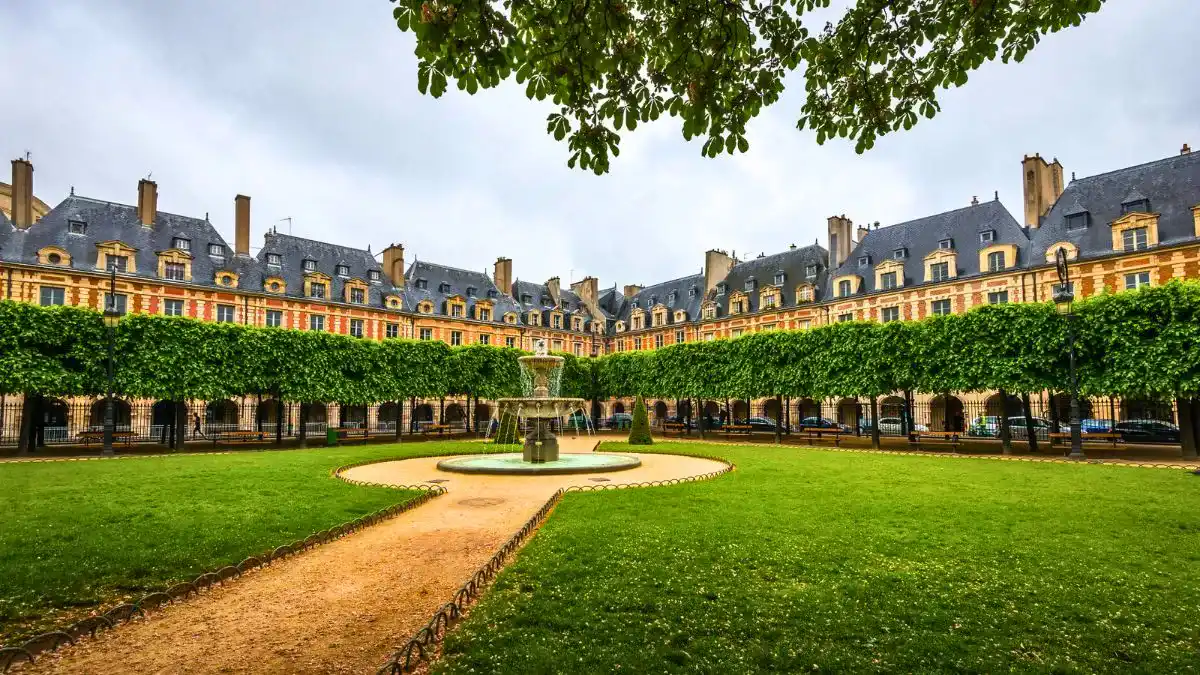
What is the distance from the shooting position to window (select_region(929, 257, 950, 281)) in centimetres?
3619

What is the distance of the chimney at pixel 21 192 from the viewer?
3256 centimetres

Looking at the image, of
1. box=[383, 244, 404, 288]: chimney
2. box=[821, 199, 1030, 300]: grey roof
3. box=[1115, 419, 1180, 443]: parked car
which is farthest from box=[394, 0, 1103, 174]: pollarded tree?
box=[383, 244, 404, 288]: chimney

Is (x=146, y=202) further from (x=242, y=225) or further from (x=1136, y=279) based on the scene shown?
(x=1136, y=279)

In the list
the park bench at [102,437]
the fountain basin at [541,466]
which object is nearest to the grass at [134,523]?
the fountain basin at [541,466]

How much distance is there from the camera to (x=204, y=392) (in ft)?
78.7

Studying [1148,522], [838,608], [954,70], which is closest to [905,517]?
[1148,522]

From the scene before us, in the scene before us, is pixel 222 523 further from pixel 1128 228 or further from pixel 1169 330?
pixel 1128 228

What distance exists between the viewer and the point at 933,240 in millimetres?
38156

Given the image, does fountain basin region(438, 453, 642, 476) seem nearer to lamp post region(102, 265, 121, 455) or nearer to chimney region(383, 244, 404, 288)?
lamp post region(102, 265, 121, 455)

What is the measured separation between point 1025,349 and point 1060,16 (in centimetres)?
1899

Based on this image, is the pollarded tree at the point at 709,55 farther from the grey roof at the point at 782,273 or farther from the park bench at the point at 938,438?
the grey roof at the point at 782,273

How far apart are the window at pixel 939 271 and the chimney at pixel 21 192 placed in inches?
2063

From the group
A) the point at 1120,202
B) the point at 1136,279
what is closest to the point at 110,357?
the point at 1136,279

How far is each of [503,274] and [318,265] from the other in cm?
1527
